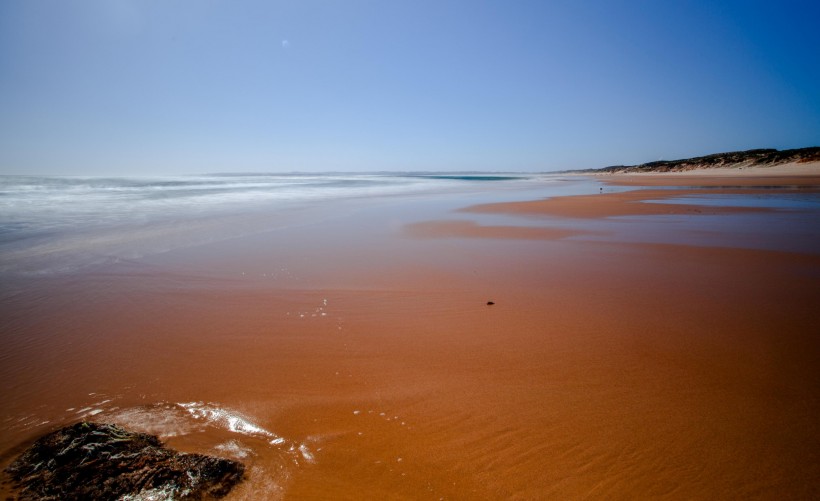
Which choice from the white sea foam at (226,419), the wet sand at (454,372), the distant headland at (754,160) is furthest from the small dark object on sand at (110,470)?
the distant headland at (754,160)

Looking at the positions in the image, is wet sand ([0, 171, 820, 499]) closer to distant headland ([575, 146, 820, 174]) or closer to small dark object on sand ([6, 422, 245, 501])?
small dark object on sand ([6, 422, 245, 501])

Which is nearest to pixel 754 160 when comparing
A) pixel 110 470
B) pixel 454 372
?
Result: pixel 454 372

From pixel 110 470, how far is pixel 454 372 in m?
2.35

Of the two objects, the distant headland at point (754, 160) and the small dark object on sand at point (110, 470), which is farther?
the distant headland at point (754, 160)

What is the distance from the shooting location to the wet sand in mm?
2162

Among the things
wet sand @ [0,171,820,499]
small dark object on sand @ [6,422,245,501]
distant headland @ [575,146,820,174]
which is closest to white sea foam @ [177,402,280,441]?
wet sand @ [0,171,820,499]

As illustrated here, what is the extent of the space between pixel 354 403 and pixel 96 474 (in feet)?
4.95

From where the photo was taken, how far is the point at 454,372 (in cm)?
320

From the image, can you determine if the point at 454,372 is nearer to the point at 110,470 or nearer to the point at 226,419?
the point at 226,419

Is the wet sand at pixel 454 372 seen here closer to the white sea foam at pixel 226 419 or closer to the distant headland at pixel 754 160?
the white sea foam at pixel 226 419

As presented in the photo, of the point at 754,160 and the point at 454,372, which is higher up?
the point at 754,160

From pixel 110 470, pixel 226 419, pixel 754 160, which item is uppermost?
pixel 754 160

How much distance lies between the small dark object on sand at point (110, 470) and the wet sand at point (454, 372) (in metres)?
0.18

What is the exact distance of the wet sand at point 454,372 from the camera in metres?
2.16
